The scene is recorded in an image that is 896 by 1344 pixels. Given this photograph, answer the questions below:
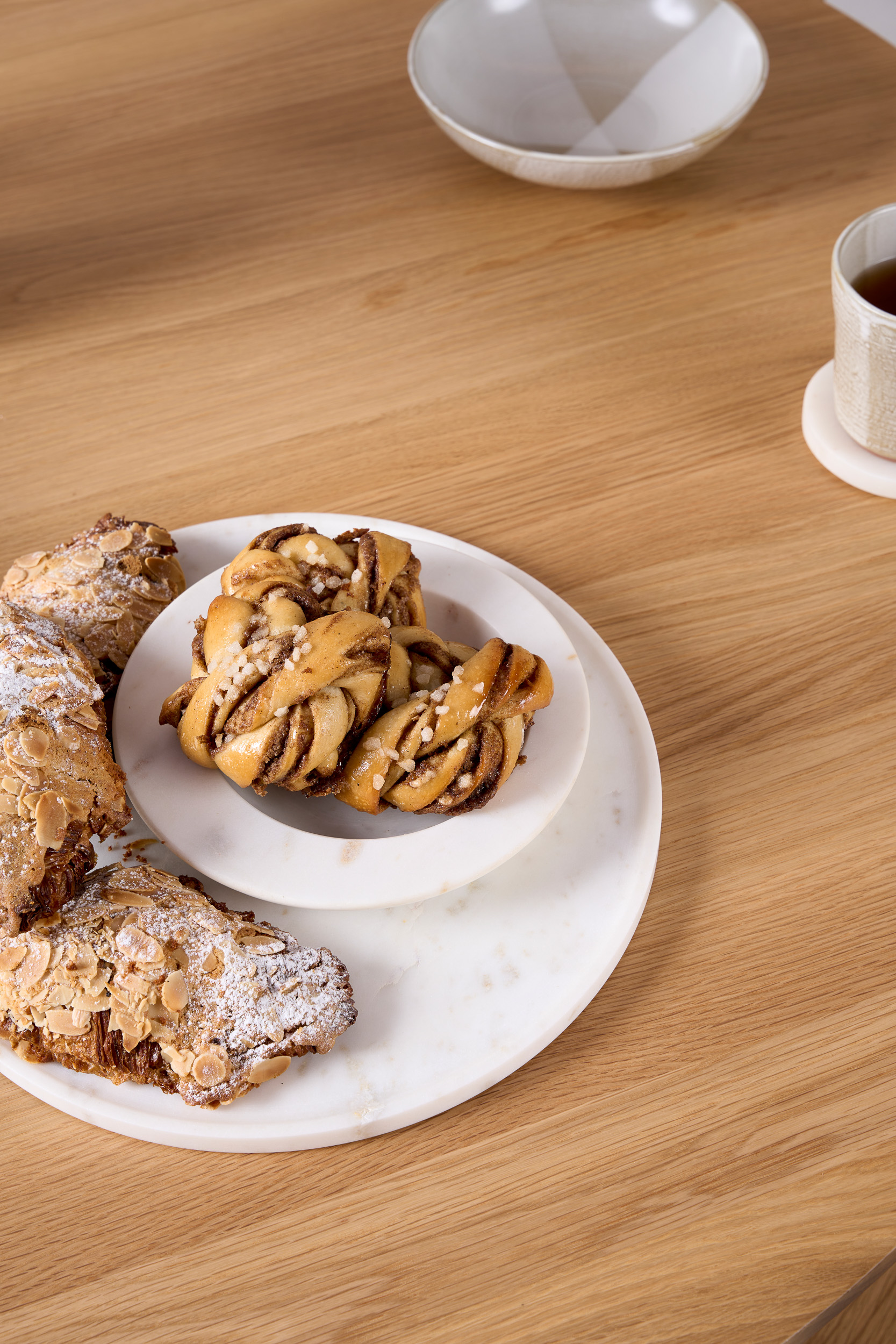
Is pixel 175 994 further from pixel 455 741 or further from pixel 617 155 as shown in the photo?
pixel 617 155

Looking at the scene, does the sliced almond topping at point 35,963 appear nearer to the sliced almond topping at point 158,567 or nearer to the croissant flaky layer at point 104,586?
the croissant flaky layer at point 104,586

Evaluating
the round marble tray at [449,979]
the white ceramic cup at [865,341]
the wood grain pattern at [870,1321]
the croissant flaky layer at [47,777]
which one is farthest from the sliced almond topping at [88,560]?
the wood grain pattern at [870,1321]

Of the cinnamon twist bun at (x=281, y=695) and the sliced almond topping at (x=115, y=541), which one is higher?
the sliced almond topping at (x=115, y=541)

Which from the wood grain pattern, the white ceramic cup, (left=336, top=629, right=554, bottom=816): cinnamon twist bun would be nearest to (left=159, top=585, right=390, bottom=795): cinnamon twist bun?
(left=336, top=629, right=554, bottom=816): cinnamon twist bun

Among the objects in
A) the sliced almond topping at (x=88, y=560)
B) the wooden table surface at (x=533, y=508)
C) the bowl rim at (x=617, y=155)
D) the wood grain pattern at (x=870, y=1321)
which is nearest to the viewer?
the wooden table surface at (x=533, y=508)

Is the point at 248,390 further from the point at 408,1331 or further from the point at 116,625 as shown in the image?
the point at 408,1331

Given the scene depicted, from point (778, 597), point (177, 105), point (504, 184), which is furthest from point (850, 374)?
point (177, 105)

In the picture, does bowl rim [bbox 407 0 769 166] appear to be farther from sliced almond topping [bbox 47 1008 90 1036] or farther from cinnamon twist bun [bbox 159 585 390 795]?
sliced almond topping [bbox 47 1008 90 1036]
